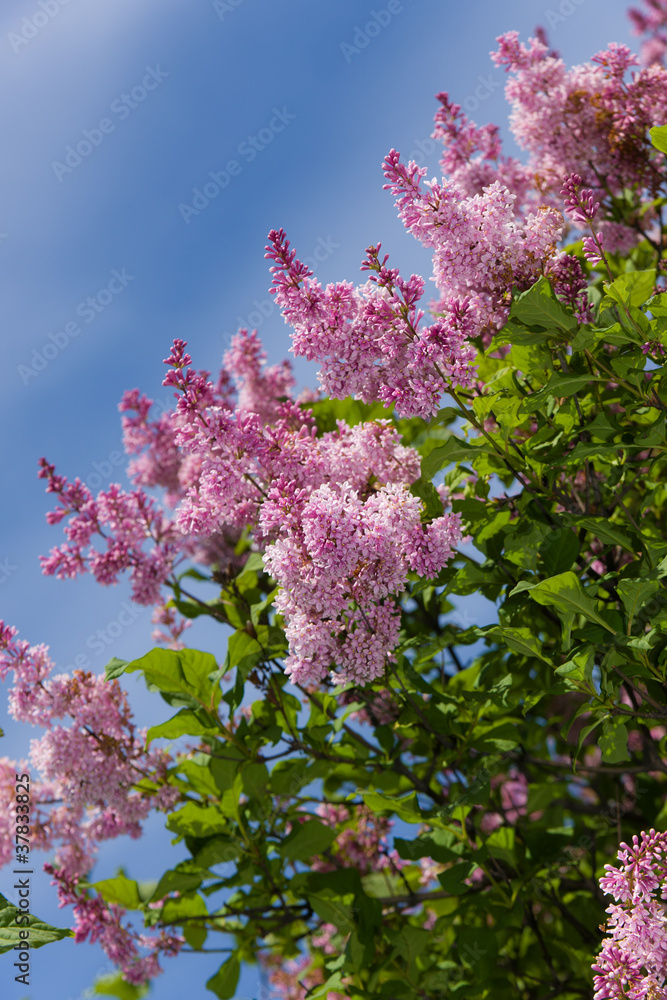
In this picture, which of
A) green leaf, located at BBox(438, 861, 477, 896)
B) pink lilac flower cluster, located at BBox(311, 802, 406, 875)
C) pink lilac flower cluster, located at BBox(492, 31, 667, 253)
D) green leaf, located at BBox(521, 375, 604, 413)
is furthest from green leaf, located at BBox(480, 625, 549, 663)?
pink lilac flower cluster, located at BBox(492, 31, 667, 253)

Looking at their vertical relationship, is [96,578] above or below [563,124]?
below

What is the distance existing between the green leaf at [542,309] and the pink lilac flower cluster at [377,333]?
215mm

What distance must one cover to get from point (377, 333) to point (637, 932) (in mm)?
2028

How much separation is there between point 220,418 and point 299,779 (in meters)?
1.72

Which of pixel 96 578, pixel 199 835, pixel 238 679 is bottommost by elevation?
pixel 199 835

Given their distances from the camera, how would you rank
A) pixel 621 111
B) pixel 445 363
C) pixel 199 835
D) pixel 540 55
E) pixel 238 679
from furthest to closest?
pixel 540 55 → pixel 621 111 → pixel 199 835 → pixel 238 679 → pixel 445 363

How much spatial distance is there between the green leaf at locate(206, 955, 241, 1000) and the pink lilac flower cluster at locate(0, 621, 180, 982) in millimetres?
347

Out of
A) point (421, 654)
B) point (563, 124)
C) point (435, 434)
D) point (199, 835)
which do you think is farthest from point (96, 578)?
point (563, 124)

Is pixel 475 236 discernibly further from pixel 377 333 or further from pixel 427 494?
pixel 427 494

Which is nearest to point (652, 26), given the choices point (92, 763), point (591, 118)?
point (591, 118)

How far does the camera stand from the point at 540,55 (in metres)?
4.56

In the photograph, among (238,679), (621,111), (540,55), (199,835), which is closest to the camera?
(238,679)

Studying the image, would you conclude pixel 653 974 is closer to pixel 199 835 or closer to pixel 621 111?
pixel 199 835

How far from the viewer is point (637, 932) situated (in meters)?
2.38
